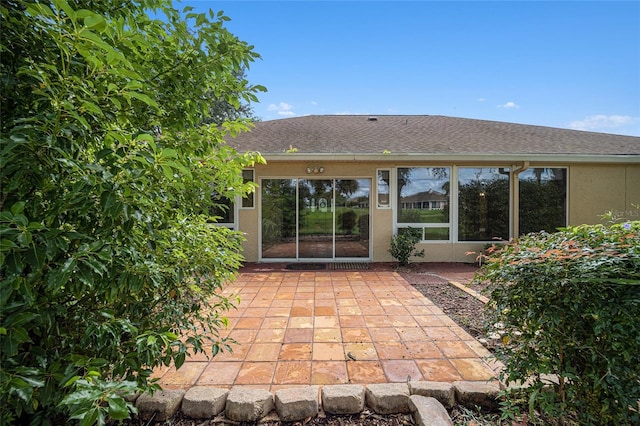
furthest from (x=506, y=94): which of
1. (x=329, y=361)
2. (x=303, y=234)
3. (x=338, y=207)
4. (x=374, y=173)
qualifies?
(x=329, y=361)

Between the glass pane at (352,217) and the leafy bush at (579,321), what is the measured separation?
5831 mm

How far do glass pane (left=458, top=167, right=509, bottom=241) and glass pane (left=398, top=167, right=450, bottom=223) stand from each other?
0.43m

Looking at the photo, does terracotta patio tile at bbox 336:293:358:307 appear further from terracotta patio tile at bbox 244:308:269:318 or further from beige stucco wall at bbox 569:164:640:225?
beige stucco wall at bbox 569:164:640:225

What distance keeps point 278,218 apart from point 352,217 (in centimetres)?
205

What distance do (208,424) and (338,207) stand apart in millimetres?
6076

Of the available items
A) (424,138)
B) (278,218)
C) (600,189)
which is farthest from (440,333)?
(600,189)

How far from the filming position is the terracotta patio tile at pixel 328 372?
2379mm

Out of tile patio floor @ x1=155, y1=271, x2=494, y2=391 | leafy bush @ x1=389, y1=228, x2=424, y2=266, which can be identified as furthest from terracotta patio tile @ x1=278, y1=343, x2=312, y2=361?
leafy bush @ x1=389, y1=228, x2=424, y2=266

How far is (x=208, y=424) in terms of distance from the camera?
1917mm

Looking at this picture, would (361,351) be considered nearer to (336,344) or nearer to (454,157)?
(336,344)

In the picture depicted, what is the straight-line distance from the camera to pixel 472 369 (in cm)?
255

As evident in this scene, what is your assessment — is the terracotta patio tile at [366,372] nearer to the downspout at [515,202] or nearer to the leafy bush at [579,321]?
the leafy bush at [579,321]

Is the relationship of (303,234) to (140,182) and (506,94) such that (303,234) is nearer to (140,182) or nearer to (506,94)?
(140,182)

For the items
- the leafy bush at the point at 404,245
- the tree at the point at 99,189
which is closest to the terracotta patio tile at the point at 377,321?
the tree at the point at 99,189
